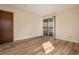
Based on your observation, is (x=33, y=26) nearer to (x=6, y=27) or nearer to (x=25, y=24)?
(x=25, y=24)

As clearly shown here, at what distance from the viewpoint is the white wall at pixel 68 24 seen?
4127 millimetres

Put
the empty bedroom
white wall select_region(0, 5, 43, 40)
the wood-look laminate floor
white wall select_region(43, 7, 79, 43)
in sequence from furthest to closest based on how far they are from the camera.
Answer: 1. white wall select_region(0, 5, 43, 40)
2. white wall select_region(43, 7, 79, 43)
3. the empty bedroom
4. the wood-look laminate floor

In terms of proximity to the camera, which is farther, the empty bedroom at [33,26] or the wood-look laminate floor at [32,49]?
the empty bedroom at [33,26]

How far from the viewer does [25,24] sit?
513 cm

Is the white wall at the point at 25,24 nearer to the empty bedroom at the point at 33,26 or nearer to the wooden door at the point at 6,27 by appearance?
the empty bedroom at the point at 33,26

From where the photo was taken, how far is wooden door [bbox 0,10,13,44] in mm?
A: 3746

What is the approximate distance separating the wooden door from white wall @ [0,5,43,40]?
267mm

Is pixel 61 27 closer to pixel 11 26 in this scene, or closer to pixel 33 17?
pixel 33 17

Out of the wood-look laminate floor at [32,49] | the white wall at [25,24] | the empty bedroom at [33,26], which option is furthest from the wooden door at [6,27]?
the wood-look laminate floor at [32,49]

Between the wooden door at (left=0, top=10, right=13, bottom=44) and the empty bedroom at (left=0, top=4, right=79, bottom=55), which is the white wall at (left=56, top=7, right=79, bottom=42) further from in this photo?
the wooden door at (left=0, top=10, right=13, bottom=44)

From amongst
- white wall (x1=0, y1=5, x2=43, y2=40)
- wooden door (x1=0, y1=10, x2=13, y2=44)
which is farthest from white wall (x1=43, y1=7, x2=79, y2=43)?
wooden door (x1=0, y1=10, x2=13, y2=44)

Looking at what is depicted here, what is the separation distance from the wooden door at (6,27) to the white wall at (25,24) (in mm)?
267

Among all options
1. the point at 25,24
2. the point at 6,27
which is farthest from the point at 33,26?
the point at 6,27
